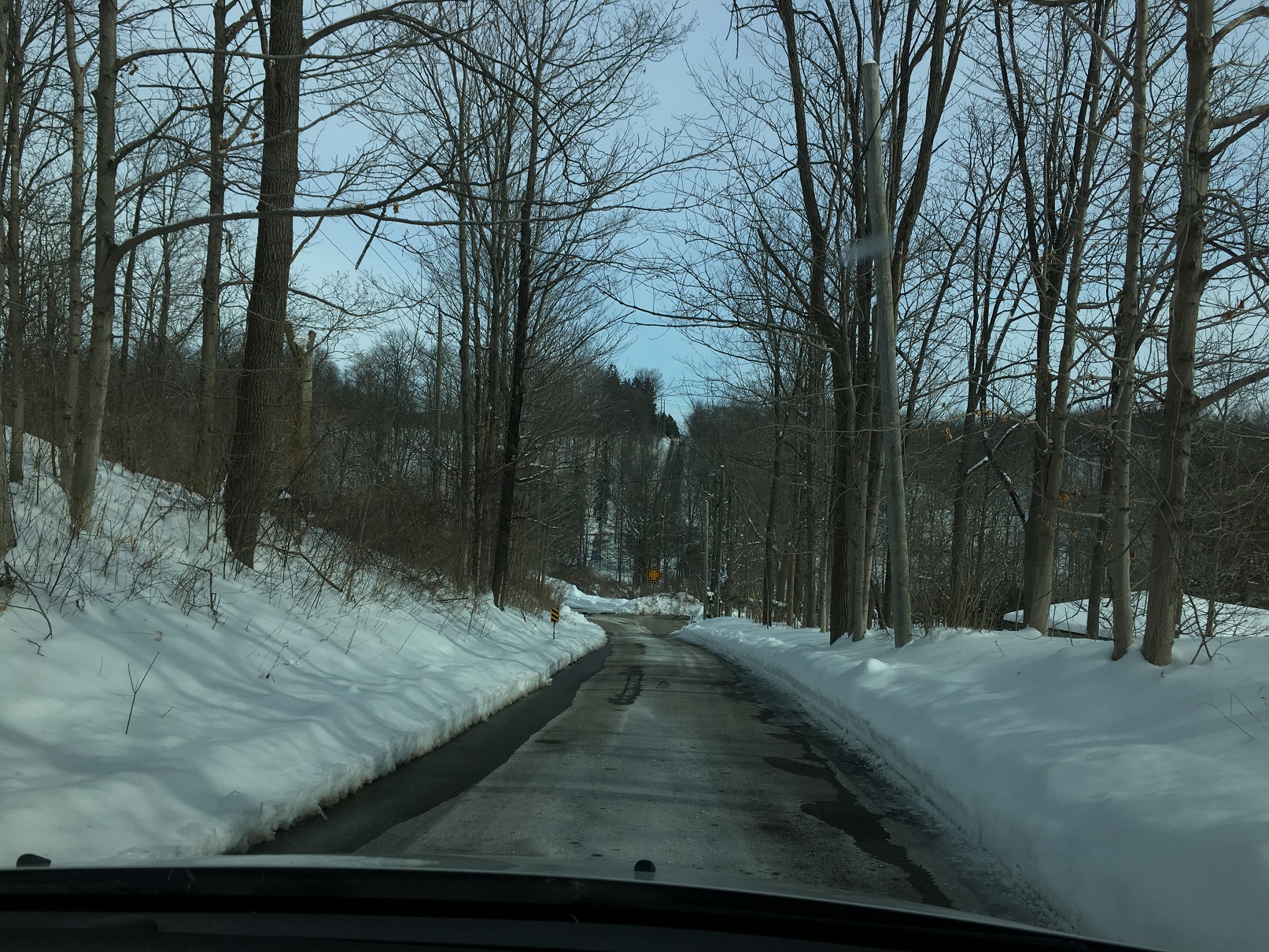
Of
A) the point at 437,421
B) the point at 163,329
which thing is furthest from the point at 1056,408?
the point at 163,329

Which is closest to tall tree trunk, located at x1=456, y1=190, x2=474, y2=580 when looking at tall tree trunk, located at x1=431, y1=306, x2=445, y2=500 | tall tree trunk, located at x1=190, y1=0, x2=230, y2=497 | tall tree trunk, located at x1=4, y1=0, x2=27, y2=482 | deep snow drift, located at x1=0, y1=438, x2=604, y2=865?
tall tree trunk, located at x1=431, y1=306, x2=445, y2=500

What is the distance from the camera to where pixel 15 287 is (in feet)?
42.1

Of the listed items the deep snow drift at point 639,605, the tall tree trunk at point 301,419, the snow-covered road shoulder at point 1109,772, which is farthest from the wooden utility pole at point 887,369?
the deep snow drift at point 639,605

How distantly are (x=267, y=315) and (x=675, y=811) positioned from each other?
8842 mm

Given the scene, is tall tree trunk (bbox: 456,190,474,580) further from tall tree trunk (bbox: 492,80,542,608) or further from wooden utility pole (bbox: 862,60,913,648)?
wooden utility pole (bbox: 862,60,913,648)

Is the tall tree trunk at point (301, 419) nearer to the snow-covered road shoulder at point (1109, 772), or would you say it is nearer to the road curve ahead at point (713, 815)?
the road curve ahead at point (713, 815)

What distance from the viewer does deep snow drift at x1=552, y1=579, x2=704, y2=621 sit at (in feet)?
225

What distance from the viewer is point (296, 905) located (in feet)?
8.63

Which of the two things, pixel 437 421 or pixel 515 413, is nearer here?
pixel 515 413

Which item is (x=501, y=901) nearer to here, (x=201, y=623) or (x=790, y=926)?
(x=790, y=926)

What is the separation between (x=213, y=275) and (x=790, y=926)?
17908 mm

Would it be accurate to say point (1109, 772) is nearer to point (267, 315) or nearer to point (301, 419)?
point (267, 315)

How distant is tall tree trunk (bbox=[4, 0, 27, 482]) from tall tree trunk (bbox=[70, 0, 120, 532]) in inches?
54.7

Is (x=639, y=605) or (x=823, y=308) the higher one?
(x=823, y=308)
